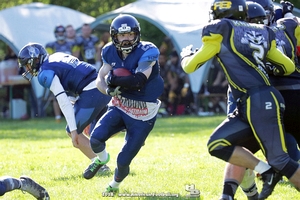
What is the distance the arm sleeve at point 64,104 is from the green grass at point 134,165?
562mm

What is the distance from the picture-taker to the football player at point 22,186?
187 inches

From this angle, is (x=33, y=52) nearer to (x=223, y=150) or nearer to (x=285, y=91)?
(x=285, y=91)

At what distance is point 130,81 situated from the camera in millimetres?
5441

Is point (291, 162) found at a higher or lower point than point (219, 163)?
higher

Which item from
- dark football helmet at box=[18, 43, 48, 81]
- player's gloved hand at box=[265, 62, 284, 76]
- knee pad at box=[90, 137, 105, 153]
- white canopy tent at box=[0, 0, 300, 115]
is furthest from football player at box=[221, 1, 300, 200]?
white canopy tent at box=[0, 0, 300, 115]

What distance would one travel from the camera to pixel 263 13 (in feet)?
16.8

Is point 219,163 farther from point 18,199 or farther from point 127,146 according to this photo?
point 18,199

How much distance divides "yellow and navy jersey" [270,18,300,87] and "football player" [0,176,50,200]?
1961mm

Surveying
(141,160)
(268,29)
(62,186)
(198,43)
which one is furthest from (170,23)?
(268,29)

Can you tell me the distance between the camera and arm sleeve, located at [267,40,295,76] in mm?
4758

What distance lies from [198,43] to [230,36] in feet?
33.0

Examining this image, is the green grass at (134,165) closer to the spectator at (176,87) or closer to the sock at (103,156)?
the sock at (103,156)

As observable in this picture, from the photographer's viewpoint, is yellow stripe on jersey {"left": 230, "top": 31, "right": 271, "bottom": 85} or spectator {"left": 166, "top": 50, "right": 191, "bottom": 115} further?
spectator {"left": 166, "top": 50, "right": 191, "bottom": 115}

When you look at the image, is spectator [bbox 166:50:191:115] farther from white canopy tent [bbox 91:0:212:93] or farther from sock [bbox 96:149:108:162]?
sock [bbox 96:149:108:162]
